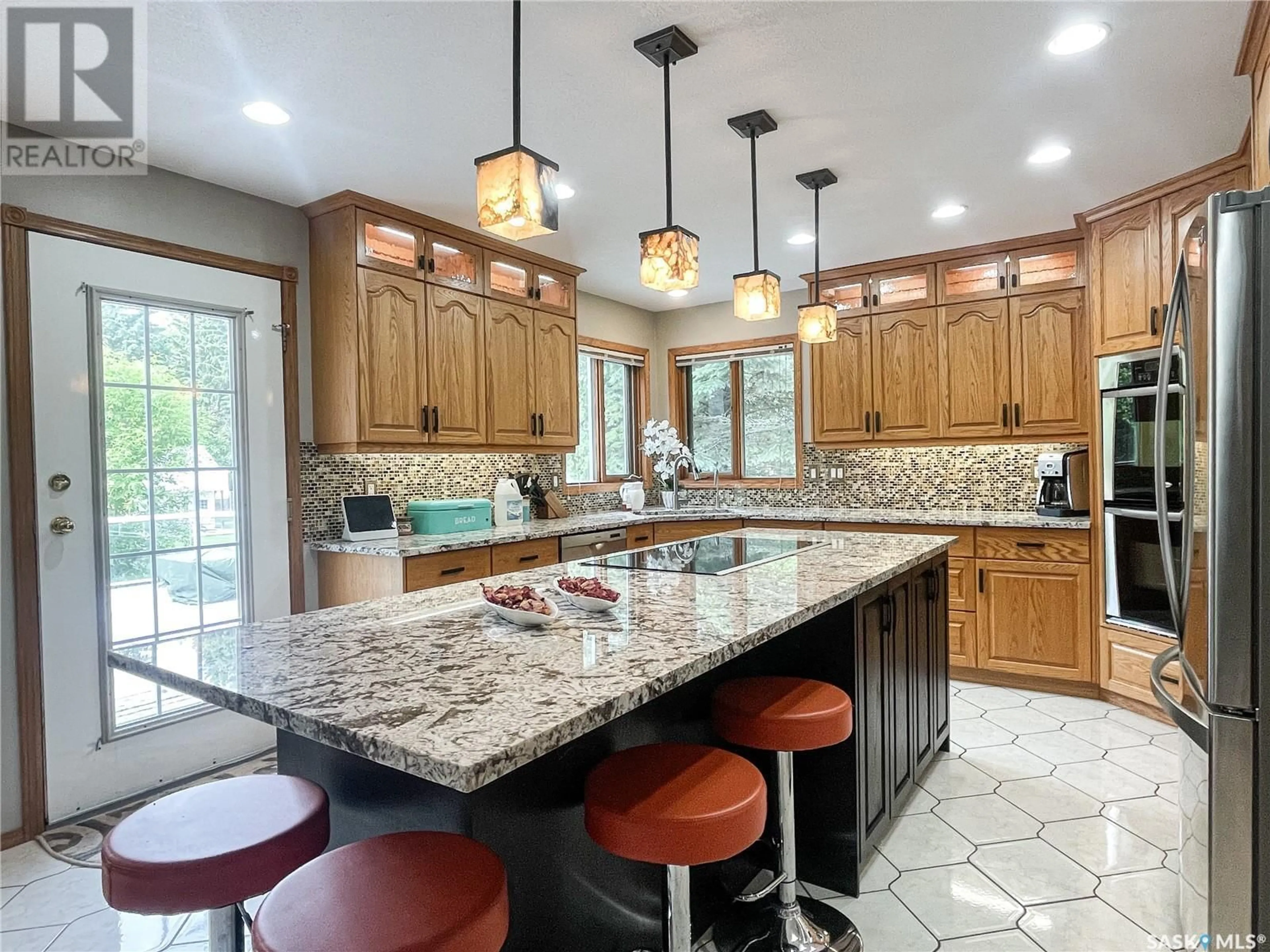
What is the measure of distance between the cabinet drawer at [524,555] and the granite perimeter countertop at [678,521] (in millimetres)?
44

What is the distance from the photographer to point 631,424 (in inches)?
231

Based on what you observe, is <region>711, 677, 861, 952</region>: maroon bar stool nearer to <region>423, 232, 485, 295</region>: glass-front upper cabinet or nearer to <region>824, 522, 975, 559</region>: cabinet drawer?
A: <region>824, 522, 975, 559</region>: cabinet drawer

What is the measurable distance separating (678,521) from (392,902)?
3993mm

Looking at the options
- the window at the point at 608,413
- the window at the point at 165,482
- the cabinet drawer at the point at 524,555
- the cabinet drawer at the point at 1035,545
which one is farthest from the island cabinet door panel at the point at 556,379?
the cabinet drawer at the point at 1035,545

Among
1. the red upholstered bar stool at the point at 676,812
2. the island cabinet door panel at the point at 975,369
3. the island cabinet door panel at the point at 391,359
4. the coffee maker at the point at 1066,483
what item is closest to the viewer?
the red upholstered bar stool at the point at 676,812

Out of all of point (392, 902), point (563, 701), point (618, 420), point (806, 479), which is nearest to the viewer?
point (392, 902)

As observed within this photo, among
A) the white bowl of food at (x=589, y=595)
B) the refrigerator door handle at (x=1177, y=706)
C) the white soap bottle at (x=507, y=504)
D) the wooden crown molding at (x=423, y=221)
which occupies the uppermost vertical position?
the wooden crown molding at (x=423, y=221)

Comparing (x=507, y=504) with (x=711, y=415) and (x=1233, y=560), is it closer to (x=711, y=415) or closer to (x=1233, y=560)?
(x=711, y=415)

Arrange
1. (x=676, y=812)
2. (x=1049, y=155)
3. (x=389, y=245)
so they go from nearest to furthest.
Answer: (x=676, y=812) < (x=1049, y=155) < (x=389, y=245)

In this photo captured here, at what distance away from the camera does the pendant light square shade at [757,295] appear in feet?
8.04

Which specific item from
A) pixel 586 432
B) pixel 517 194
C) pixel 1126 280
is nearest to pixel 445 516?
pixel 586 432

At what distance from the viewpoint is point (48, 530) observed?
2611 millimetres

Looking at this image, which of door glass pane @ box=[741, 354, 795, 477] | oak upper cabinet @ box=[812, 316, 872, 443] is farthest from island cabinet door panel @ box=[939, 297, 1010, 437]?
door glass pane @ box=[741, 354, 795, 477]

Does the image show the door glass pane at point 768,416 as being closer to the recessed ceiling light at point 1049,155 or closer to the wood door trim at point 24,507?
the recessed ceiling light at point 1049,155
